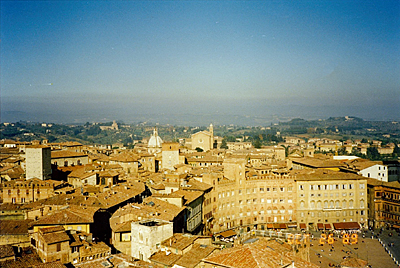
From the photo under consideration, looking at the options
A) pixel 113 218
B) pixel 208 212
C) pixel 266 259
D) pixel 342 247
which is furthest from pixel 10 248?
pixel 342 247

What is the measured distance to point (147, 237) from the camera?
73.0 ft

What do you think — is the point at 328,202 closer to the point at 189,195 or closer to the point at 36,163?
the point at 189,195

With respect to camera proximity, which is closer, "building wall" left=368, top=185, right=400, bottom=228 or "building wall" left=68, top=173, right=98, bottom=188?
"building wall" left=68, top=173, right=98, bottom=188

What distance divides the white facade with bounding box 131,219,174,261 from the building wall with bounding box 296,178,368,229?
21.6m

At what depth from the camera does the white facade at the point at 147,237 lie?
22.2 meters

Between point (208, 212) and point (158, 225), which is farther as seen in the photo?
point (208, 212)

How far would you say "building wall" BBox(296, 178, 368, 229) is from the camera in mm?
40688

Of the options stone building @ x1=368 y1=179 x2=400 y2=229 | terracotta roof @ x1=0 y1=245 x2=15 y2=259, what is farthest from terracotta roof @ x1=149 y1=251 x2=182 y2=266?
stone building @ x1=368 y1=179 x2=400 y2=229

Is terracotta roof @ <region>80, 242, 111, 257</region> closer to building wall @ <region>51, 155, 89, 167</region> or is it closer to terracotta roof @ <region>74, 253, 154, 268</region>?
terracotta roof @ <region>74, 253, 154, 268</region>

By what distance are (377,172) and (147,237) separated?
3568cm

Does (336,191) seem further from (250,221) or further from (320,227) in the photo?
(250,221)

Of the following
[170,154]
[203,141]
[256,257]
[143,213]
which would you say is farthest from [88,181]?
[203,141]

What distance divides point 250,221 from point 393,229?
1410 cm

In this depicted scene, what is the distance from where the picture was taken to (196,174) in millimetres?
40938
